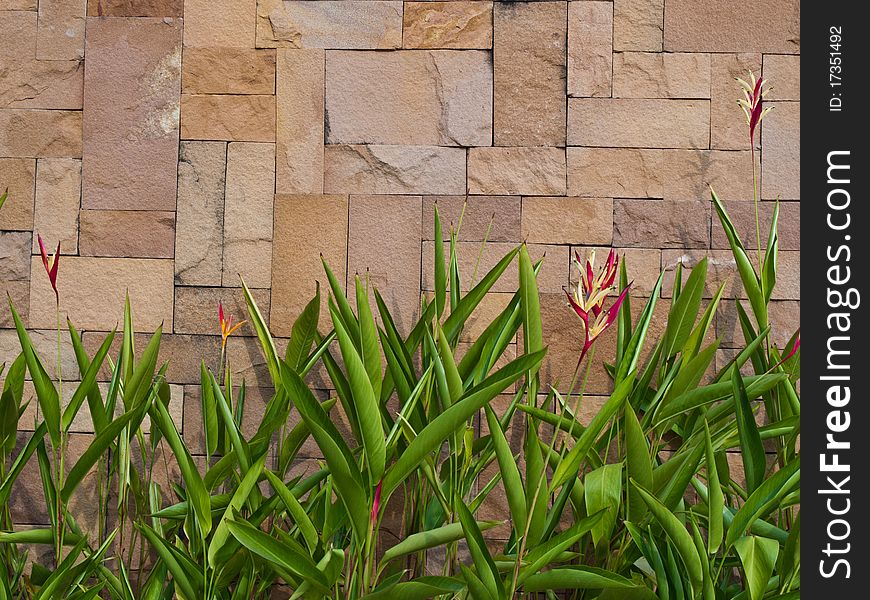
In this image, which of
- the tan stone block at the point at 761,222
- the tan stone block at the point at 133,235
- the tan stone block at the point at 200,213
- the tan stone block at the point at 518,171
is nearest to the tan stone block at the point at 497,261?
the tan stone block at the point at 518,171

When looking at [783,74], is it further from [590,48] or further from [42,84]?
[42,84]

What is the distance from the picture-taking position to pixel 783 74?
172 cm

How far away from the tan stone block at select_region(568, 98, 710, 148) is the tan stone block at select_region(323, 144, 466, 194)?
26cm

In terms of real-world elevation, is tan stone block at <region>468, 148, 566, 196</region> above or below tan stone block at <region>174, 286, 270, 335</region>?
above

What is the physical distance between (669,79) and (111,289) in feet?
4.14

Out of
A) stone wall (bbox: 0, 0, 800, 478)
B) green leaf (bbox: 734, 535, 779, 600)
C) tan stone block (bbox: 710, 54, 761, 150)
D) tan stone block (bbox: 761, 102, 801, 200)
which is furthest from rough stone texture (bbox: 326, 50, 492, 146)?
green leaf (bbox: 734, 535, 779, 600)

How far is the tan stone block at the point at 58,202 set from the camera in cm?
172

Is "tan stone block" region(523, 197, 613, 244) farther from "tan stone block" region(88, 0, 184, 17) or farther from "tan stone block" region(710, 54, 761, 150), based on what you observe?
"tan stone block" region(88, 0, 184, 17)

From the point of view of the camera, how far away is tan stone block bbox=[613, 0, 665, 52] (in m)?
1.72

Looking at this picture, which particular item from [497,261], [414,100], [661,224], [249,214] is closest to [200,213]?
[249,214]

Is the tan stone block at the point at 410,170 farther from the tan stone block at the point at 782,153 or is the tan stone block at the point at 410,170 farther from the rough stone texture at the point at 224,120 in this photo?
the tan stone block at the point at 782,153

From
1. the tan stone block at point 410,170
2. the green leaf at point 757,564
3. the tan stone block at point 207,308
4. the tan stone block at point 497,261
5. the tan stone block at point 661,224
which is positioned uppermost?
the tan stone block at point 410,170
